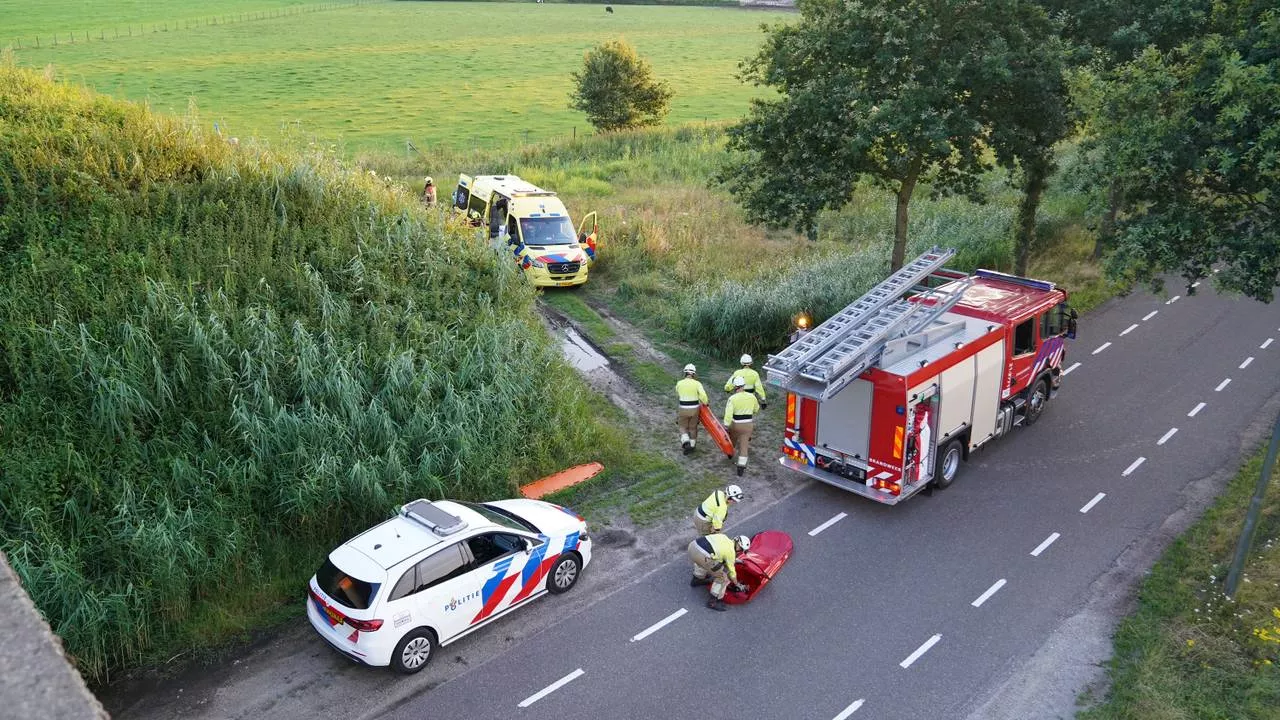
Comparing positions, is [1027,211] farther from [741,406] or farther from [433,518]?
[433,518]

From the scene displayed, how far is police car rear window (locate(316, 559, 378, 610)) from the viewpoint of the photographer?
9789 mm

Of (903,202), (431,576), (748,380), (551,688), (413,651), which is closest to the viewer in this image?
(551,688)

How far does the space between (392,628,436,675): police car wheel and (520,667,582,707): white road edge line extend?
1270 mm

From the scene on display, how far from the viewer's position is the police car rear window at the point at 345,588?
9.79 m

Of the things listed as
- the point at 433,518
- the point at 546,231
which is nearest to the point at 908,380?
the point at 433,518

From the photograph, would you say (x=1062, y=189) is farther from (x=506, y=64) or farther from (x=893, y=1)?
(x=506, y=64)

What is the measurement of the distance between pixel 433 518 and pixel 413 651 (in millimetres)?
1512

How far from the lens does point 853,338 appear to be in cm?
1298

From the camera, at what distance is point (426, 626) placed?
10094 mm

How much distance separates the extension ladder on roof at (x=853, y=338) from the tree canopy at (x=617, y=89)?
102ft

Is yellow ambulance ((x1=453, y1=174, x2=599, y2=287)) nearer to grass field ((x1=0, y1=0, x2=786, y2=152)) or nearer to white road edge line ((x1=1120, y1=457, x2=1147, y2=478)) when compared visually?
grass field ((x1=0, y1=0, x2=786, y2=152))

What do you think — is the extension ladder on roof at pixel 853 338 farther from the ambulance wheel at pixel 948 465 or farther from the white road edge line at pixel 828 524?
the white road edge line at pixel 828 524

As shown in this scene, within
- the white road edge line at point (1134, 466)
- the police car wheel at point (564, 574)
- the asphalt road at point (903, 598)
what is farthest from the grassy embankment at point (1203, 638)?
the police car wheel at point (564, 574)

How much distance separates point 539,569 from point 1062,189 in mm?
20627
